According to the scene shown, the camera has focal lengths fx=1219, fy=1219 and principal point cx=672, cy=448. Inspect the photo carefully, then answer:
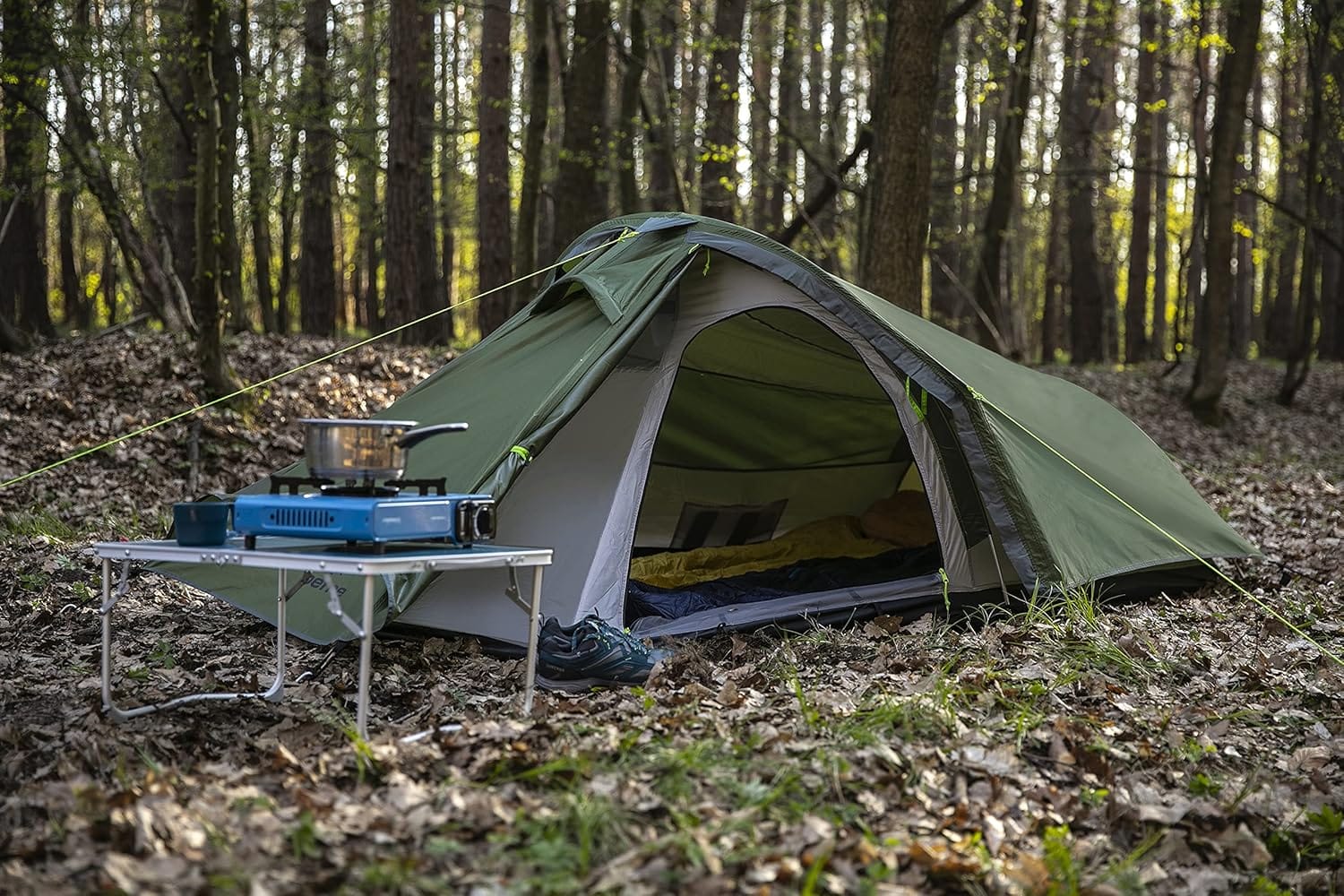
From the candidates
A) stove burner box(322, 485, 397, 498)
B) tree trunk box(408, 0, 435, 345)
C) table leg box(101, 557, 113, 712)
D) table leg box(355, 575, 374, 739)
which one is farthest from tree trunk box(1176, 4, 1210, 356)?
table leg box(101, 557, 113, 712)

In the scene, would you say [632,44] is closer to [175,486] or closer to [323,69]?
[323,69]

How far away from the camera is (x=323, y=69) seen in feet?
41.2

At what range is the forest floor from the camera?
8.42ft

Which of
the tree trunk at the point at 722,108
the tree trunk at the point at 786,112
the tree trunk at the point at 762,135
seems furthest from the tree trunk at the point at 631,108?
the tree trunk at the point at 762,135

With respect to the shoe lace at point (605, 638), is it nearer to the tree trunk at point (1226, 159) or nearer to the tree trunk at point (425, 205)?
the tree trunk at point (425, 205)

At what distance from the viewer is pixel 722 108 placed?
13.0 meters

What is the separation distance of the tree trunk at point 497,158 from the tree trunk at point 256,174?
2.13 meters

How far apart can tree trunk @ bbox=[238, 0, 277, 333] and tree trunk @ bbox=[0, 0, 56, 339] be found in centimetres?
175

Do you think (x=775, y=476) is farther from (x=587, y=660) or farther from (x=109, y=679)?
(x=109, y=679)

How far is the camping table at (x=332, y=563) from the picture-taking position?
3121 millimetres

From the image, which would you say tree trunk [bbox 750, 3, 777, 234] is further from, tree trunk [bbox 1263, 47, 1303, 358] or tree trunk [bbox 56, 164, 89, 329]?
tree trunk [bbox 56, 164, 89, 329]

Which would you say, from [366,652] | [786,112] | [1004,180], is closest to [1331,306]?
[1004,180]

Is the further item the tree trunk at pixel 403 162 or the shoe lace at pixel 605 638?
the tree trunk at pixel 403 162

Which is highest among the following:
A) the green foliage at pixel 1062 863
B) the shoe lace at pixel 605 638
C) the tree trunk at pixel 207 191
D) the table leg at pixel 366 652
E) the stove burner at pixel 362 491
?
the tree trunk at pixel 207 191
